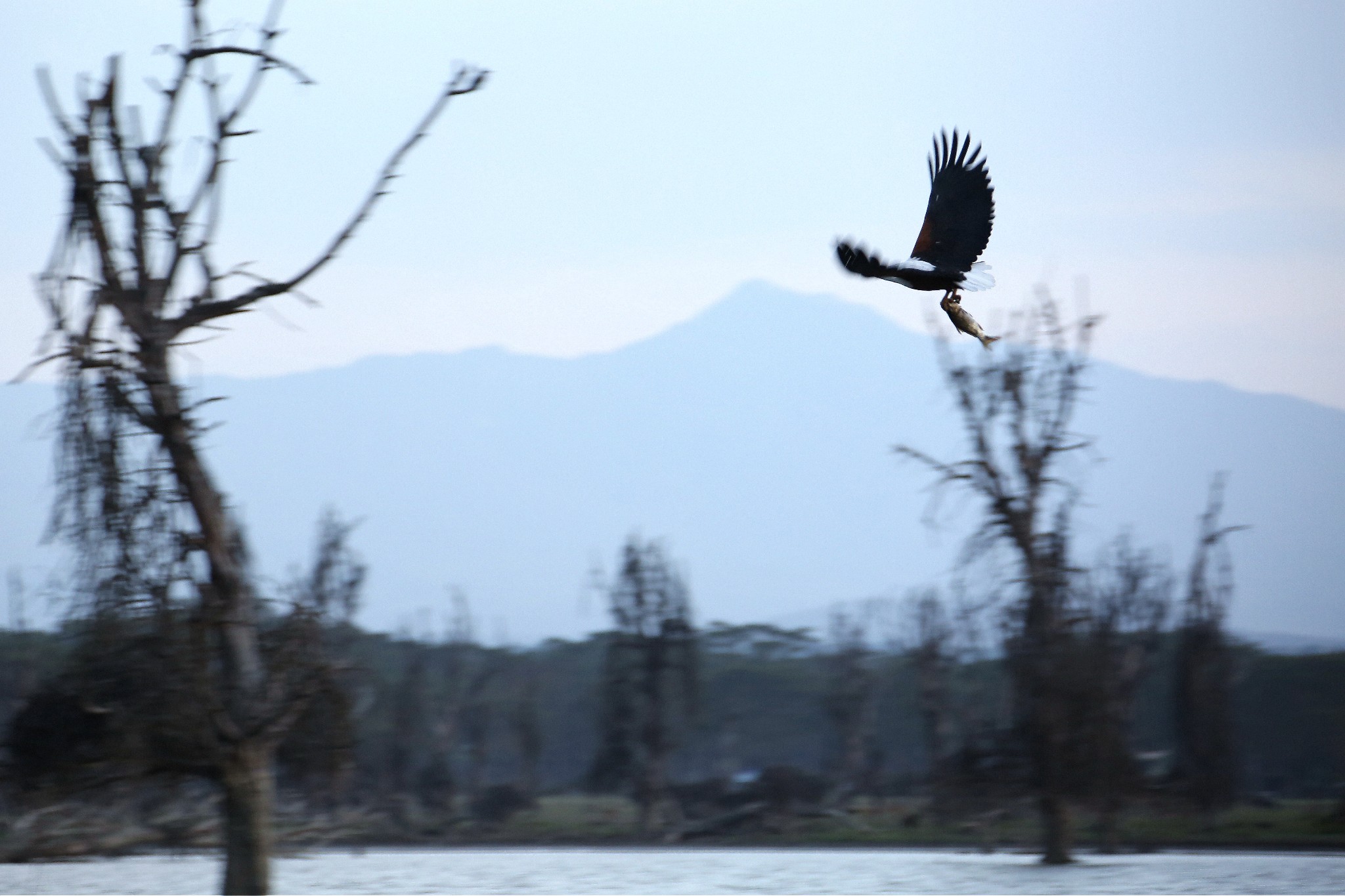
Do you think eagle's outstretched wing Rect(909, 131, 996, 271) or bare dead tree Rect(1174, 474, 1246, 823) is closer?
eagle's outstretched wing Rect(909, 131, 996, 271)

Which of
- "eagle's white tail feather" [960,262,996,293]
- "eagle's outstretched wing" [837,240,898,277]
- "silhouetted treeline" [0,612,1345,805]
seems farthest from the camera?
"silhouetted treeline" [0,612,1345,805]

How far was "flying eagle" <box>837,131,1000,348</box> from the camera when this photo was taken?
26.1 feet

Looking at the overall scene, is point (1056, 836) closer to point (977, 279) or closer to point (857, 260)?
point (977, 279)

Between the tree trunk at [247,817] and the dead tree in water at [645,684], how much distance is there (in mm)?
36532

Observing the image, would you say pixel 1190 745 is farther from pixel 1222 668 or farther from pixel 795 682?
pixel 795 682

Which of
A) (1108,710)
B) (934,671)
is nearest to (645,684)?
(934,671)

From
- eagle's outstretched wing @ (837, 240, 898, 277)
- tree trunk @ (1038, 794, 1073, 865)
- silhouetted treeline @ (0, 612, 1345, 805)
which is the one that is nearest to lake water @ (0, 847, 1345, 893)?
tree trunk @ (1038, 794, 1073, 865)

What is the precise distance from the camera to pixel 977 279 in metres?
8.54

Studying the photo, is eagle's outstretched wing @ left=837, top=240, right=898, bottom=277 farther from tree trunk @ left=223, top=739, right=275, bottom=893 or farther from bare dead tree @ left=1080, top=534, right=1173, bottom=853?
bare dead tree @ left=1080, top=534, right=1173, bottom=853

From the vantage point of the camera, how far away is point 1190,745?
1346 inches

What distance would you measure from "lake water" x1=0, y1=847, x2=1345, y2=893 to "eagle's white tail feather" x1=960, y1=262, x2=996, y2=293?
1424 cm

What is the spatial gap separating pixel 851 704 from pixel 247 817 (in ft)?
156

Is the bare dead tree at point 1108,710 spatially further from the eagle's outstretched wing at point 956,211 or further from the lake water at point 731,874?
the eagle's outstretched wing at point 956,211

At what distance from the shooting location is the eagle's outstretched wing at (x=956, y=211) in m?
8.73
